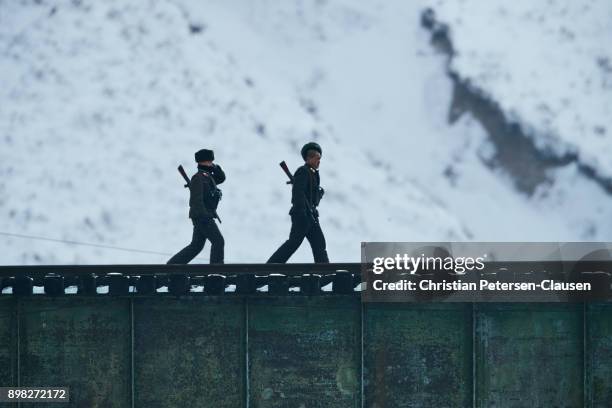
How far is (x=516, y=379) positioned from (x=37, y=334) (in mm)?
7447

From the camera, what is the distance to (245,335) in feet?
44.4

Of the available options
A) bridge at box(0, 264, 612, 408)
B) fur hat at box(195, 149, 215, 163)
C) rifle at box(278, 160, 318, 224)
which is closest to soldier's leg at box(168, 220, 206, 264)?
bridge at box(0, 264, 612, 408)

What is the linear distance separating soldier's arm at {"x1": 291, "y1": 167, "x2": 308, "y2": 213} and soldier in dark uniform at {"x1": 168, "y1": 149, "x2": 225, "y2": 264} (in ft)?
4.30

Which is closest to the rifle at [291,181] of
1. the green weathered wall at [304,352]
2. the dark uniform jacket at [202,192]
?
the dark uniform jacket at [202,192]

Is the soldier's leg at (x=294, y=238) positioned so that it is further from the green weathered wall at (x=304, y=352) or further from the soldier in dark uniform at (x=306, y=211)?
the green weathered wall at (x=304, y=352)

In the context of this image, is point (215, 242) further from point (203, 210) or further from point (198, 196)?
point (198, 196)

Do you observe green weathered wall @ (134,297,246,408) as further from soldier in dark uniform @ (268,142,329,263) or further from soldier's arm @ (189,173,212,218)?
soldier's arm @ (189,173,212,218)

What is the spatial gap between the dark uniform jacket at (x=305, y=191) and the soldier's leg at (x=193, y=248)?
5.05 feet

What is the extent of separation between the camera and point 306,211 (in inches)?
570

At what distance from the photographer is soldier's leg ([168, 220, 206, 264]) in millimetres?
14256

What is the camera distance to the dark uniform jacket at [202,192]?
14602 millimetres

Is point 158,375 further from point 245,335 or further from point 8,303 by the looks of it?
point 8,303

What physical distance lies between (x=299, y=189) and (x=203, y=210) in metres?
1.63

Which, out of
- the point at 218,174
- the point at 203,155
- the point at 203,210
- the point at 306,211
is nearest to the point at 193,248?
the point at 203,210
